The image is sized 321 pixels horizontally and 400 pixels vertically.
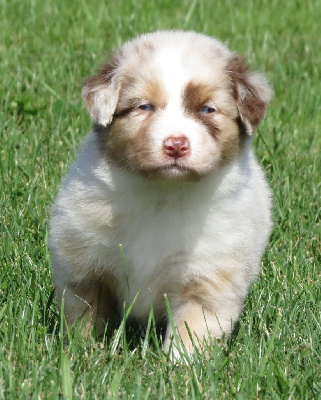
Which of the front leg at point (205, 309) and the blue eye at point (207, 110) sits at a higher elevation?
the blue eye at point (207, 110)

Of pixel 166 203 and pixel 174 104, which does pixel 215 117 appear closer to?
pixel 174 104

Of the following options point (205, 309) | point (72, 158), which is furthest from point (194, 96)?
point (72, 158)

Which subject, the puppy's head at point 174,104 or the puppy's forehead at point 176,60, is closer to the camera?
the puppy's head at point 174,104

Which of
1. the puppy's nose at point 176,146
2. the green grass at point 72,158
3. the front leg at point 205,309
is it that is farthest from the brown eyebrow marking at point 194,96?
the green grass at point 72,158

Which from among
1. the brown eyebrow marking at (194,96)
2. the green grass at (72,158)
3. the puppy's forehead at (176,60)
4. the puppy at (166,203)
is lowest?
the green grass at (72,158)

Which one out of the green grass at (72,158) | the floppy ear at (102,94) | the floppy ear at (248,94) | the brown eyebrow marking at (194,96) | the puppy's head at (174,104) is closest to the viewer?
the green grass at (72,158)

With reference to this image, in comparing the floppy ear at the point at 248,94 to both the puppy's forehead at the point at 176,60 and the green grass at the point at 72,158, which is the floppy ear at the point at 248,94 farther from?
the green grass at the point at 72,158

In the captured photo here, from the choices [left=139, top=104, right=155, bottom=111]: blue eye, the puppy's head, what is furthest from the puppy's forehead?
[left=139, top=104, right=155, bottom=111]: blue eye
